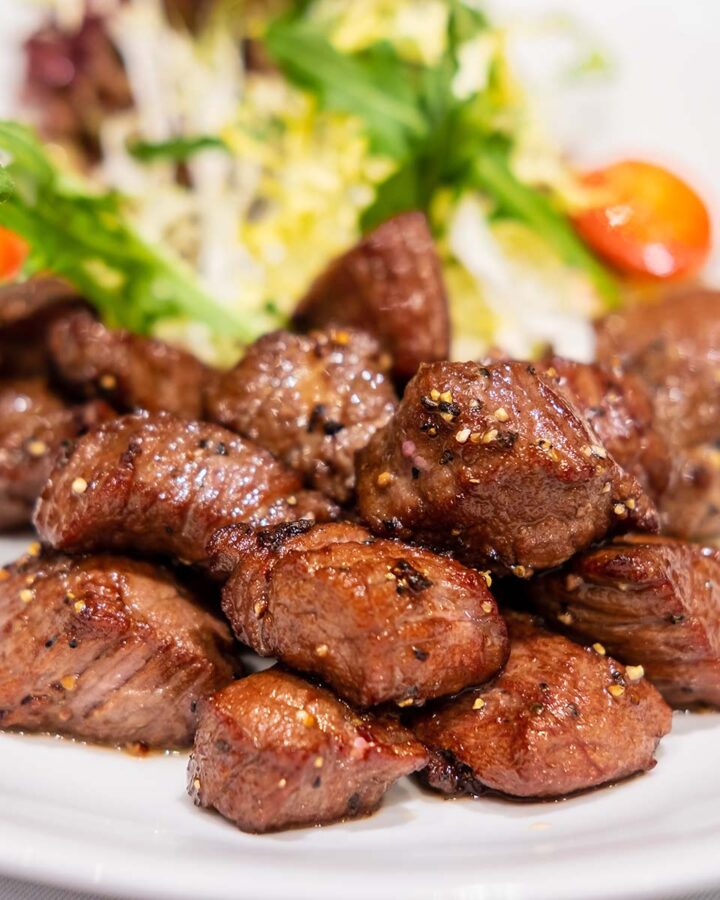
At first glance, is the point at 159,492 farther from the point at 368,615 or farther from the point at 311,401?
the point at 368,615

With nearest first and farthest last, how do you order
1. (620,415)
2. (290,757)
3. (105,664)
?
(290,757), (105,664), (620,415)

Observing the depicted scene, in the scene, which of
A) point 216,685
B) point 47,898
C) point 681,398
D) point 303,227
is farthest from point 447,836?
point 303,227

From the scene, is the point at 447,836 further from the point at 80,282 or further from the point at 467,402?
the point at 80,282

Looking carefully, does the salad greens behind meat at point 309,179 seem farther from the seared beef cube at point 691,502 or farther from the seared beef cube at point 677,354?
the seared beef cube at point 691,502

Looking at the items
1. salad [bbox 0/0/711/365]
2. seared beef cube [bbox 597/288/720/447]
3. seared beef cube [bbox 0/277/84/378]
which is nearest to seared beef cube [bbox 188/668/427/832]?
seared beef cube [bbox 597/288/720/447]

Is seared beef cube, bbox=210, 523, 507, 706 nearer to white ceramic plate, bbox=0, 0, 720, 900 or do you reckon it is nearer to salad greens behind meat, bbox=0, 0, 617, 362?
white ceramic plate, bbox=0, 0, 720, 900

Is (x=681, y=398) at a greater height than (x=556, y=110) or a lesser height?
lesser

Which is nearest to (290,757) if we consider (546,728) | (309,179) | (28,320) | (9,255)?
(546,728)
